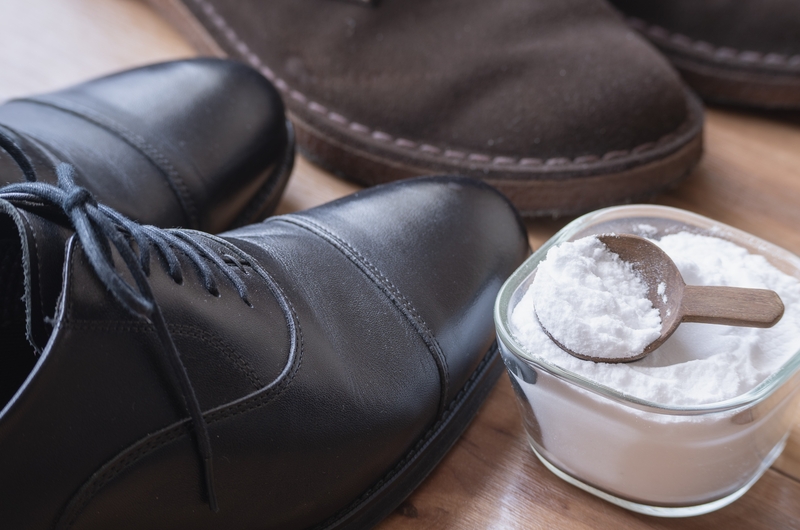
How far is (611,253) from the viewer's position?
1.82 ft

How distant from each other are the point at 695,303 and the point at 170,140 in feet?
1.80

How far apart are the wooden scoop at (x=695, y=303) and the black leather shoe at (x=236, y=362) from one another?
13cm

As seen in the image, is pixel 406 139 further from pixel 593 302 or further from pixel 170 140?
pixel 593 302

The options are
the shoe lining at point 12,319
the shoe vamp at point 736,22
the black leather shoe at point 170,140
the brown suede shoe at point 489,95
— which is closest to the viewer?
the shoe lining at point 12,319

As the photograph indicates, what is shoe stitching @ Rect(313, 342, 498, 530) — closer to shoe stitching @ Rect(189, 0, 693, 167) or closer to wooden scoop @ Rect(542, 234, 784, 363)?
wooden scoop @ Rect(542, 234, 784, 363)

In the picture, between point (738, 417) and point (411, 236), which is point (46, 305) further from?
point (738, 417)

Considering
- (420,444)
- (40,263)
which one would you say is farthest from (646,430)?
(40,263)

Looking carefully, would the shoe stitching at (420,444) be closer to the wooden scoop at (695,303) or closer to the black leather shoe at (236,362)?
the black leather shoe at (236,362)

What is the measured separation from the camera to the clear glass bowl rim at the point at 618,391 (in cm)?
45

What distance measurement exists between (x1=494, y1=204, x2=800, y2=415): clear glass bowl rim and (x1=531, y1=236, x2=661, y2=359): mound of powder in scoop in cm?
2

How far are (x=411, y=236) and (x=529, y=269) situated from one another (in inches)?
4.7

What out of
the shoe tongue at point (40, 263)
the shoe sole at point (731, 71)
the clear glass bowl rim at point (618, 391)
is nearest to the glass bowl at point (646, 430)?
the clear glass bowl rim at point (618, 391)

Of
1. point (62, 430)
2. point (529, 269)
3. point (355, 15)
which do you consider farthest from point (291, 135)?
point (62, 430)

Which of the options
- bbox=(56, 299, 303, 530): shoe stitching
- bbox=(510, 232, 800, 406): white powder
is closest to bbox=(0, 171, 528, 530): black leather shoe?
bbox=(56, 299, 303, 530): shoe stitching
